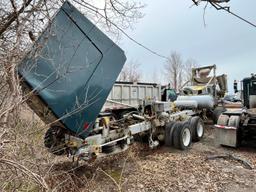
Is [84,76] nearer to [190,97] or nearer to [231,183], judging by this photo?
[231,183]

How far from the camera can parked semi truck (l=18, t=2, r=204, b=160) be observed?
16.6 feet

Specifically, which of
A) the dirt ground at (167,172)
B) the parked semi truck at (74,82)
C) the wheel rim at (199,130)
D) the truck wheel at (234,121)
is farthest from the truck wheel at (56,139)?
the wheel rim at (199,130)

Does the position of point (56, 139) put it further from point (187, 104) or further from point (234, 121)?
point (187, 104)

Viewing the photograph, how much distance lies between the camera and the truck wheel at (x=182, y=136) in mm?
8945

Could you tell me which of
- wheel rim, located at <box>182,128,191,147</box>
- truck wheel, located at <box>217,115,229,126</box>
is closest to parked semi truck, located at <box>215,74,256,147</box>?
truck wheel, located at <box>217,115,229,126</box>

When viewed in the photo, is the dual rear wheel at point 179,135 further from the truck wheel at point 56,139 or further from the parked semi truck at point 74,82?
the truck wheel at point 56,139

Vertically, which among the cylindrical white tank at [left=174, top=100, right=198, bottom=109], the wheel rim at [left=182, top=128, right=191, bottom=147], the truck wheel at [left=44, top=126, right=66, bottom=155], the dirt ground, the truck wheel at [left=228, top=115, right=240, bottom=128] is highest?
the cylindrical white tank at [left=174, top=100, right=198, bottom=109]

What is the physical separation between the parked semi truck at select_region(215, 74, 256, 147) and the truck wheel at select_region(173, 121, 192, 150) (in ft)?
2.74

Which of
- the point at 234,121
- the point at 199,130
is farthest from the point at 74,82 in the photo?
the point at 199,130

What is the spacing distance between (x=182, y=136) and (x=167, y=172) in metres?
2.31

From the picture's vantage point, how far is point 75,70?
5523 millimetres

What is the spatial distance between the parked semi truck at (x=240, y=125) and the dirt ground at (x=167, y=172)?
0.36 m

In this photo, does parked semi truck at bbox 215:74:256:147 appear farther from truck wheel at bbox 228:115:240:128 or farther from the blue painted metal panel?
the blue painted metal panel

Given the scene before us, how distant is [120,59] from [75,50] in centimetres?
108
